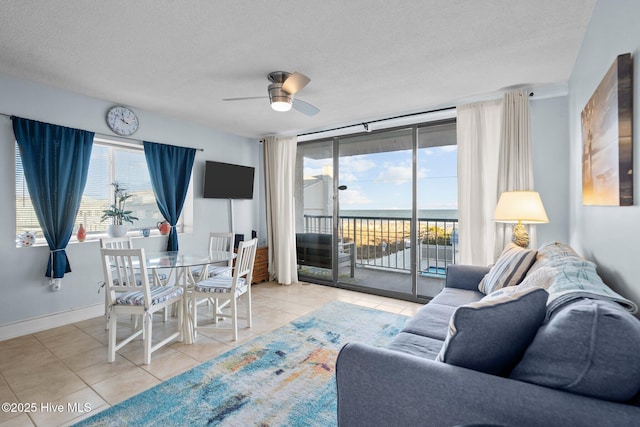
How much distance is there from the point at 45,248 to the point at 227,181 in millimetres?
2310

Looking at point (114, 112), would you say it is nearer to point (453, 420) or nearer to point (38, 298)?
point (38, 298)

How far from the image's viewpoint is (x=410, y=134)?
4113 mm

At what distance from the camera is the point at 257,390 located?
80.4 inches

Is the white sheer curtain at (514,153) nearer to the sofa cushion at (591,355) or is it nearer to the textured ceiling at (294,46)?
the textured ceiling at (294,46)

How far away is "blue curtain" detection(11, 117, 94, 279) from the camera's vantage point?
2.98 metres

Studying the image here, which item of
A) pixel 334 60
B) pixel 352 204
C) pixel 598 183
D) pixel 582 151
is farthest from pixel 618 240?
pixel 352 204

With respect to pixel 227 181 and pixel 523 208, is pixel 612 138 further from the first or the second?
pixel 227 181

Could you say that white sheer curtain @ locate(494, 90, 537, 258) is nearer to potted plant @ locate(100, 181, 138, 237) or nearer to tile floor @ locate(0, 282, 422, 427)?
tile floor @ locate(0, 282, 422, 427)

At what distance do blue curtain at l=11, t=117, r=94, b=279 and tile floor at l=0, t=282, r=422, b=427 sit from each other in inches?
27.4

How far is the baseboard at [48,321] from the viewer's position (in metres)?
2.89

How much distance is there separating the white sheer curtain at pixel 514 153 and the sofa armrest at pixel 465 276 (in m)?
0.61

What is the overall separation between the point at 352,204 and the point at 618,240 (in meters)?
3.40

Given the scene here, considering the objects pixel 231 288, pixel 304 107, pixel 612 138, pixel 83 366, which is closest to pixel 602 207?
pixel 612 138

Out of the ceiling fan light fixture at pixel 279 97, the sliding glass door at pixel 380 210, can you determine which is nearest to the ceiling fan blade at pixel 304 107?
the ceiling fan light fixture at pixel 279 97
